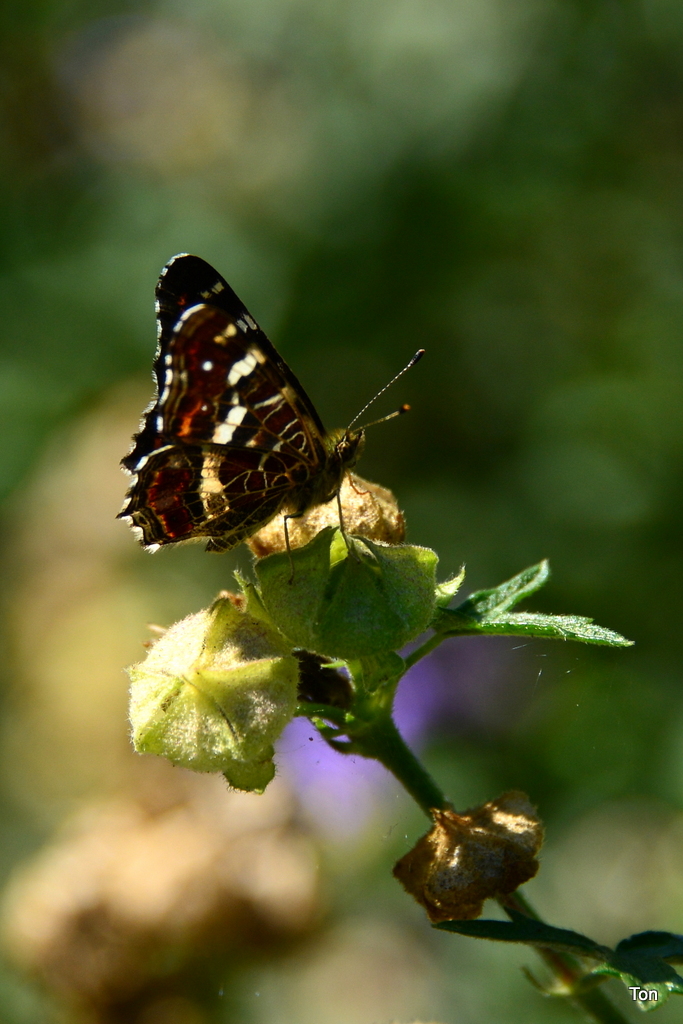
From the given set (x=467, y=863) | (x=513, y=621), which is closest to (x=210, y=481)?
(x=513, y=621)

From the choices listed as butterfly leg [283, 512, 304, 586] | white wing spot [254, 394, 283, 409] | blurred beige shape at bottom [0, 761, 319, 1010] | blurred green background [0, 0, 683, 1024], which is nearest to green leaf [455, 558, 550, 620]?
butterfly leg [283, 512, 304, 586]

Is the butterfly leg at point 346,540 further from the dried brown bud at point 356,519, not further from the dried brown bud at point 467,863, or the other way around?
the dried brown bud at point 467,863

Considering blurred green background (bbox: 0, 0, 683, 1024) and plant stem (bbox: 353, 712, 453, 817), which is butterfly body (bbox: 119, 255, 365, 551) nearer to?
plant stem (bbox: 353, 712, 453, 817)

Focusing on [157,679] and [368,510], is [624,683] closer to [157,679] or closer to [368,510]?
[368,510]

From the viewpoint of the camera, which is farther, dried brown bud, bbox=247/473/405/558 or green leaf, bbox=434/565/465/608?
dried brown bud, bbox=247/473/405/558

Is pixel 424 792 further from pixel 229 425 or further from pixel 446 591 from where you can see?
pixel 229 425

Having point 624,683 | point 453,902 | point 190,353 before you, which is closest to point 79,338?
point 624,683
